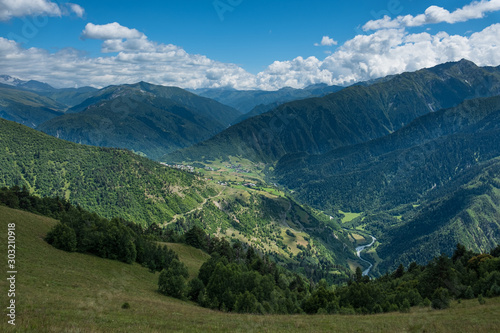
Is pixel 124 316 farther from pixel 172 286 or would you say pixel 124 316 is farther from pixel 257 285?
pixel 257 285

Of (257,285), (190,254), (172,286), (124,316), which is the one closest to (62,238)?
(172,286)

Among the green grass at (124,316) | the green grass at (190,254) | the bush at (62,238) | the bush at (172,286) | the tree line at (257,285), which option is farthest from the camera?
the green grass at (190,254)

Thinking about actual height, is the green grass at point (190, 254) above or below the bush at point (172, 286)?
below

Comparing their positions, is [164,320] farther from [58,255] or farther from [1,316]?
[58,255]

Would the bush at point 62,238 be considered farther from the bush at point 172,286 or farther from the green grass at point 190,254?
the green grass at point 190,254

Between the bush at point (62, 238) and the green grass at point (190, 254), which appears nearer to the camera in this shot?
the bush at point (62, 238)

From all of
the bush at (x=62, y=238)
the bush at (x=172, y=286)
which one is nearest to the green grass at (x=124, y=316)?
the bush at (x=172, y=286)

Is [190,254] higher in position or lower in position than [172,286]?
lower

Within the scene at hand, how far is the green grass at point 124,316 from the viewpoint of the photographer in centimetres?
2938

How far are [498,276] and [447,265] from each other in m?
15.9

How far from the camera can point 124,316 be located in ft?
116

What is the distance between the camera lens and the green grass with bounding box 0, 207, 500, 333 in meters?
29.4

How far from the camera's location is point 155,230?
168 meters

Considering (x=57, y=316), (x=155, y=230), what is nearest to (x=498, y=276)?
(x=57, y=316)
